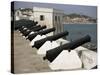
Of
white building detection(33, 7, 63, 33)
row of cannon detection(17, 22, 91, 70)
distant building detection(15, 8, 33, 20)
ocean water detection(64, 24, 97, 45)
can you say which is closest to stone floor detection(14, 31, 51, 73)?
row of cannon detection(17, 22, 91, 70)

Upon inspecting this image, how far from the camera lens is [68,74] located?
7.31 feet

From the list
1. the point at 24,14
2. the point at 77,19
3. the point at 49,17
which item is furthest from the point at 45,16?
the point at 77,19

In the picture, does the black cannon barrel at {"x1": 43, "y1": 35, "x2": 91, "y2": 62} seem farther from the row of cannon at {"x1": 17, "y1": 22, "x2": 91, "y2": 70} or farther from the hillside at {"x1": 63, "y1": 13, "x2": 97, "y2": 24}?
the hillside at {"x1": 63, "y1": 13, "x2": 97, "y2": 24}


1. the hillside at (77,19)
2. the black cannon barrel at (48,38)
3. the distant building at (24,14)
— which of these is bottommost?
the black cannon barrel at (48,38)

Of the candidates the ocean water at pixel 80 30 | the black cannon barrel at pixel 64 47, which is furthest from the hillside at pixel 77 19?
the black cannon barrel at pixel 64 47

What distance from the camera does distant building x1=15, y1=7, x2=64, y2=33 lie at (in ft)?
6.69

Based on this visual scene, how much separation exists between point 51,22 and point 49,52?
29 centimetres

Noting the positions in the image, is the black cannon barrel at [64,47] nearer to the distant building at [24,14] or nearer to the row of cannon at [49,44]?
the row of cannon at [49,44]

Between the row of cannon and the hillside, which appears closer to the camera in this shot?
the row of cannon

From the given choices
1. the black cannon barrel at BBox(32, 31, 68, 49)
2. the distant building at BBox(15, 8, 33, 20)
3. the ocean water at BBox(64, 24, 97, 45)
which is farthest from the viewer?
the ocean water at BBox(64, 24, 97, 45)

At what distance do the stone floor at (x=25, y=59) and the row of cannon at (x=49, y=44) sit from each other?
0.04 meters

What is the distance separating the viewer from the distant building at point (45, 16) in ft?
6.69

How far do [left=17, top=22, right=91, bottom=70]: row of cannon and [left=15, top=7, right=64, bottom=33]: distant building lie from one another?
4 cm

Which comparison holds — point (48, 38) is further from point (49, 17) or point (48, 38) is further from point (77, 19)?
point (77, 19)
